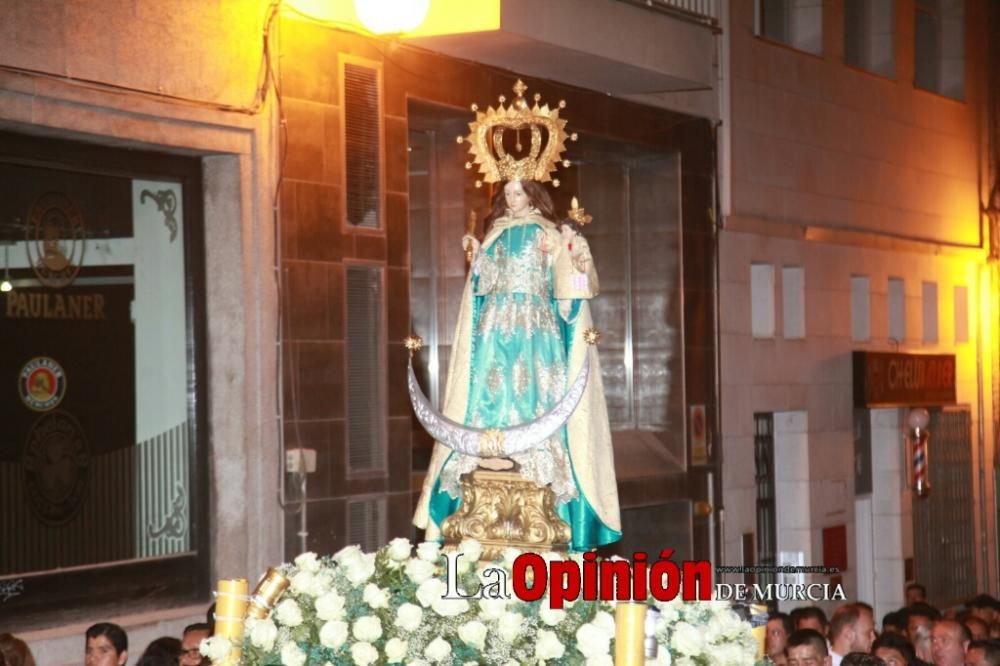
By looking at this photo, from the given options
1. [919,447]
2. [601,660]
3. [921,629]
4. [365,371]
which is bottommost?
[921,629]

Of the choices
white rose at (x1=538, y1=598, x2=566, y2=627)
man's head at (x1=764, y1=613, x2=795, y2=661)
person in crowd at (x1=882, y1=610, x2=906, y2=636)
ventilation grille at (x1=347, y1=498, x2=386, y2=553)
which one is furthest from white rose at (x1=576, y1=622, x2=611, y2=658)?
person in crowd at (x1=882, y1=610, x2=906, y2=636)

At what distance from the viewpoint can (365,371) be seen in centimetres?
1286

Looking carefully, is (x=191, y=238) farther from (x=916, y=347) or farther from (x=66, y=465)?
(x=916, y=347)

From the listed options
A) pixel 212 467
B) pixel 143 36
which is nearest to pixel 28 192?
pixel 143 36

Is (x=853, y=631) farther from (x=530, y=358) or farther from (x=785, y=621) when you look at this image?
(x=530, y=358)

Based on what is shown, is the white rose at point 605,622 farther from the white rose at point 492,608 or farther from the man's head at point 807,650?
the man's head at point 807,650

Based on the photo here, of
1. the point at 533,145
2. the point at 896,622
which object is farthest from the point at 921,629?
the point at 533,145

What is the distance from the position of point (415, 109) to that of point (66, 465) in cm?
423

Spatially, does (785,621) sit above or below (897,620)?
above

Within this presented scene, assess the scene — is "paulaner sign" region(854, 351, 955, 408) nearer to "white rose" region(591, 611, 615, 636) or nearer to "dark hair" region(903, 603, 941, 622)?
"dark hair" region(903, 603, 941, 622)

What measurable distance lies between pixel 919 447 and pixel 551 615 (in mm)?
15661

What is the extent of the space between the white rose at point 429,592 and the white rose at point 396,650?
0.53ft

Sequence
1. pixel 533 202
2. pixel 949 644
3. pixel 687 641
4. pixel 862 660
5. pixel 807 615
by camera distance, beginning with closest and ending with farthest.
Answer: pixel 687 641 → pixel 862 660 → pixel 533 202 → pixel 949 644 → pixel 807 615

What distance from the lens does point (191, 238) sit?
467 inches
